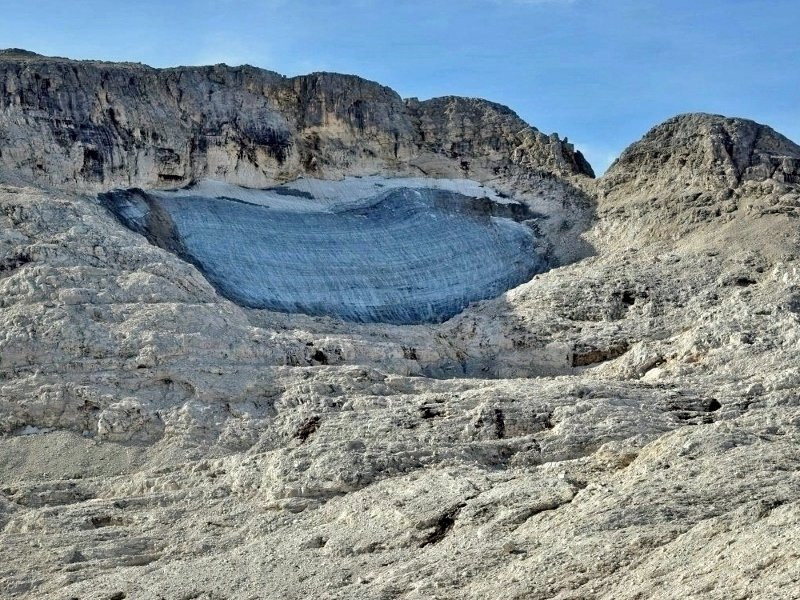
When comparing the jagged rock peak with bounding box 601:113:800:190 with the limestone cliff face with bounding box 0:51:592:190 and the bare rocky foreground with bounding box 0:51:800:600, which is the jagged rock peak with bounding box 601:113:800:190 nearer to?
the bare rocky foreground with bounding box 0:51:800:600

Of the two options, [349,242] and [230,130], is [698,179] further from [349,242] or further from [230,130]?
[230,130]

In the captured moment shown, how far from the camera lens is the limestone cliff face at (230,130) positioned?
1260 inches

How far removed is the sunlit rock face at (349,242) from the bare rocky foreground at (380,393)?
36.3 inches

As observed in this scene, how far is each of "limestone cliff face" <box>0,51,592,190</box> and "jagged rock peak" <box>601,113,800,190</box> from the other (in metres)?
2.47

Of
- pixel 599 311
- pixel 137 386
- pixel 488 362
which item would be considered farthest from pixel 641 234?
pixel 137 386

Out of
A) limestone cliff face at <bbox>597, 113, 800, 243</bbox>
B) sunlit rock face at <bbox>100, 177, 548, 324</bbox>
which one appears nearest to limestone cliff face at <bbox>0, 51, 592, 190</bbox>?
sunlit rock face at <bbox>100, 177, 548, 324</bbox>

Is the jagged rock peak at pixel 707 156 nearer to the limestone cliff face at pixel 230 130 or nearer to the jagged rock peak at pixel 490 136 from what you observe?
the jagged rock peak at pixel 490 136

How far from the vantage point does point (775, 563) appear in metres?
15.6

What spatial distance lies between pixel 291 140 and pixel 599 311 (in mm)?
11058

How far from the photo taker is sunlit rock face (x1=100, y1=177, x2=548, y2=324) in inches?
1230

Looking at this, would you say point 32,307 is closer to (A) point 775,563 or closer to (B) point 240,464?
(B) point 240,464

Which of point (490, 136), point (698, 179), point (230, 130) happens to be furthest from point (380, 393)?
point (490, 136)

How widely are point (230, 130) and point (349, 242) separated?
4417 millimetres

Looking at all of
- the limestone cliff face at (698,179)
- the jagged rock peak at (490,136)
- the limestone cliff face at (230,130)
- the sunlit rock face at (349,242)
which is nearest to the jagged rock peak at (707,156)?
the limestone cliff face at (698,179)
